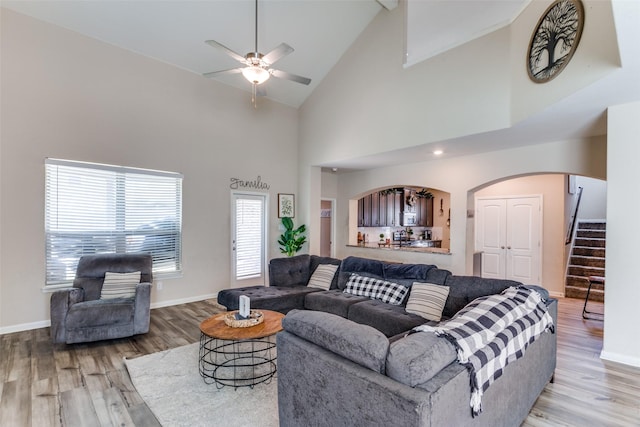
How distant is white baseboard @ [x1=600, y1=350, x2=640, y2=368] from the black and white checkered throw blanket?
63.1 inches

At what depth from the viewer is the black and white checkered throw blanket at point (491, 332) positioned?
5.06 ft

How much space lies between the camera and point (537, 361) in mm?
2301

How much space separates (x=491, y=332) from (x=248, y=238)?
16.4 ft

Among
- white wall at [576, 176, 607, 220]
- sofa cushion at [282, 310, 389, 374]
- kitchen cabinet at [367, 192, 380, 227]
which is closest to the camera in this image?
sofa cushion at [282, 310, 389, 374]

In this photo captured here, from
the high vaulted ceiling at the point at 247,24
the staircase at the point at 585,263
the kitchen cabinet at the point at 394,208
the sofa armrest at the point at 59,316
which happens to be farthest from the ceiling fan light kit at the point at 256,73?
the staircase at the point at 585,263

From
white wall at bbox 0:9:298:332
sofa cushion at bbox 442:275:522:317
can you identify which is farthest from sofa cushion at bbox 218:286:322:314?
sofa cushion at bbox 442:275:522:317

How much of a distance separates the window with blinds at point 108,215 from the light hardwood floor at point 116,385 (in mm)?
1114

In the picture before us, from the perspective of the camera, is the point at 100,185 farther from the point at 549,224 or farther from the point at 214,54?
the point at 549,224

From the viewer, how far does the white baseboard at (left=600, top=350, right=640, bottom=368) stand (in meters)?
3.11

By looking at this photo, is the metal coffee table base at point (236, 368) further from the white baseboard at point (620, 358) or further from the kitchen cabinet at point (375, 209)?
the kitchen cabinet at point (375, 209)

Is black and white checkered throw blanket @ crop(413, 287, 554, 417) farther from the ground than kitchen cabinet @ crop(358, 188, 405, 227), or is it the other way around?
kitchen cabinet @ crop(358, 188, 405, 227)

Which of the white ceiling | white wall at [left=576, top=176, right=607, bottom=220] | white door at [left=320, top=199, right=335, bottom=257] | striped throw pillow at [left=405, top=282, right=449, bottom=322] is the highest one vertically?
the white ceiling

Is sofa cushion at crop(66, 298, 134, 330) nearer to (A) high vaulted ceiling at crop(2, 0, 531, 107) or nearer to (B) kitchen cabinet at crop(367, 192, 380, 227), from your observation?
(A) high vaulted ceiling at crop(2, 0, 531, 107)

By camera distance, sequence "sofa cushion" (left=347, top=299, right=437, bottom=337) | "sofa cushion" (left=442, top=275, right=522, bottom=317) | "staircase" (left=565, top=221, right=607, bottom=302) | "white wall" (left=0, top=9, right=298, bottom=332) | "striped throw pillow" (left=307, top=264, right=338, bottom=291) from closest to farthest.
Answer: "sofa cushion" (left=442, top=275, right=522, bottom=317) < "sofa cushion" (left=347, top=299, right=437, bottom=337) < "white wall" (left=0, top=9, right=298, bottom=332) < "striped throw pillow" (left=307, top=264, right=338, bottom=291) < "staircase" (left=565, top=221, right=607, bottom=302)
